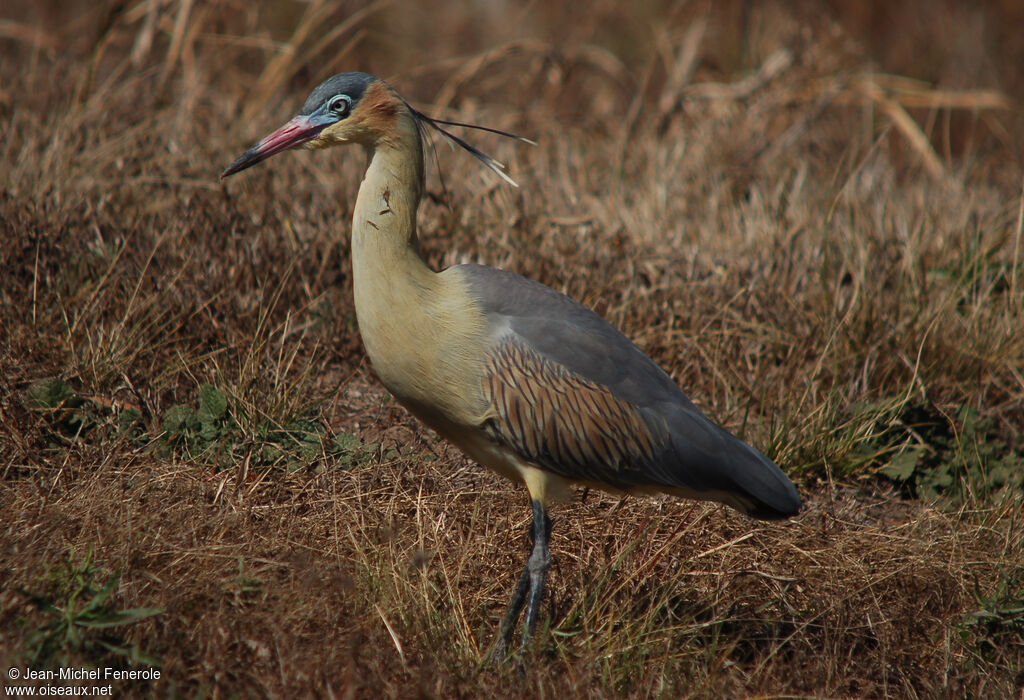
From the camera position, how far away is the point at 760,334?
4996 millimetres

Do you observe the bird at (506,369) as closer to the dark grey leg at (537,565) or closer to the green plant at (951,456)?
the dark grey leg at (537,565)

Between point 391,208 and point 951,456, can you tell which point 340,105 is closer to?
point 391,208

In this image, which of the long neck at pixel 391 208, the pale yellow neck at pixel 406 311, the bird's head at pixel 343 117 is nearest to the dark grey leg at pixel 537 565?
the pale yellow neck at pixel 406 311

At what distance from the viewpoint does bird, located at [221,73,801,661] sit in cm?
330

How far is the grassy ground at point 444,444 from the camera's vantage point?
10.3ft

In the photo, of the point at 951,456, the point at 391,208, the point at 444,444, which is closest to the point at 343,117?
the point at 391,208

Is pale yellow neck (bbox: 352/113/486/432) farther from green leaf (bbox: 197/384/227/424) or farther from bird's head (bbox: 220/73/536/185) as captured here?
green leaf (bbox: 197/384/227/424)

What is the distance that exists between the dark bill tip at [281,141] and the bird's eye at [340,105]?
64 millimetres

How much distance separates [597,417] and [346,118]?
1331mm

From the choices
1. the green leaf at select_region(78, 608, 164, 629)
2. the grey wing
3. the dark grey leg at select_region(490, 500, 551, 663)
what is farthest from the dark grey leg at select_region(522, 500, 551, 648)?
the green leaf at select_region(78, 608, 164, 629)

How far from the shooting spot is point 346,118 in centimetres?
338

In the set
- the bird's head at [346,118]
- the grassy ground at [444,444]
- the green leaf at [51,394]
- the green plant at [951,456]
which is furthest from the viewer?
the green plant at [951,456]

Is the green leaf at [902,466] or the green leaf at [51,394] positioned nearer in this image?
the green leaf at [51,394]

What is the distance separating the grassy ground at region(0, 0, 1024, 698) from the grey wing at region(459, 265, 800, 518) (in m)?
0.35
